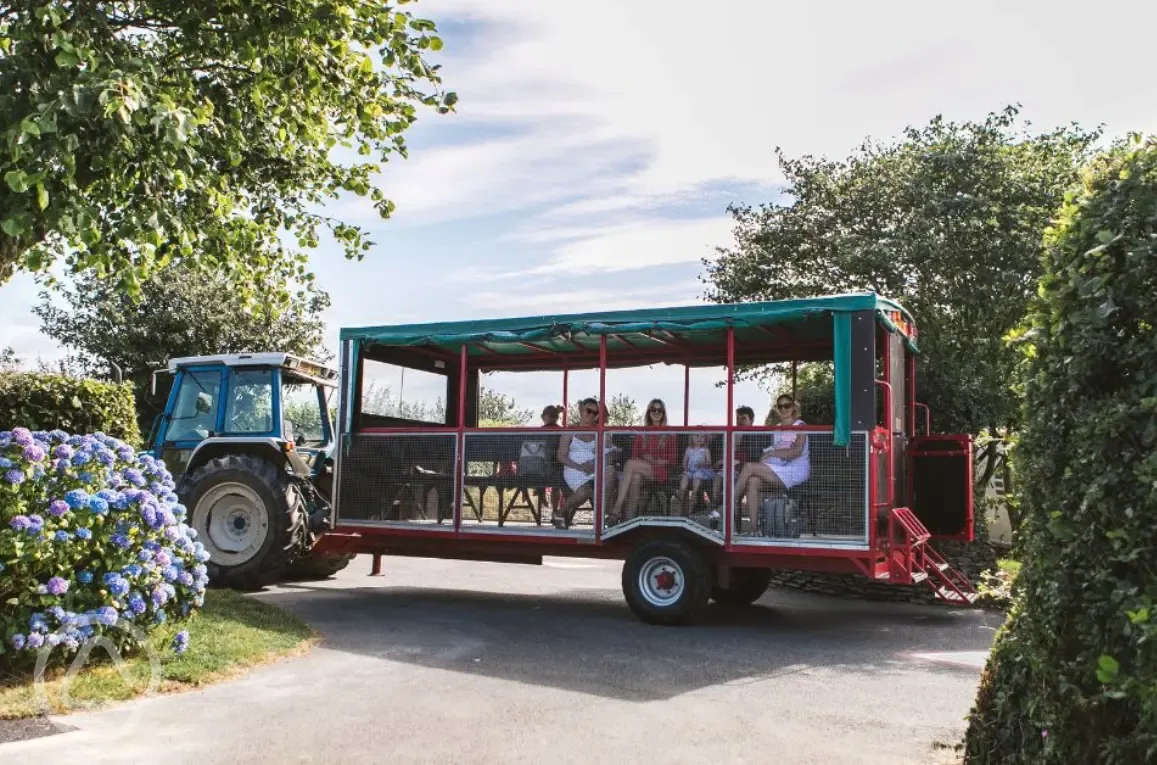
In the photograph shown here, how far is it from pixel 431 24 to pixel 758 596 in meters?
6.81

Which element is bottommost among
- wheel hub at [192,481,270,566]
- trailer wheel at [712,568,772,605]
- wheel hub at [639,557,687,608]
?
trailer wheel at [712,568,772,605]

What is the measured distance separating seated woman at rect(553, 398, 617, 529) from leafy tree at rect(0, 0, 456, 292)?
3.45m

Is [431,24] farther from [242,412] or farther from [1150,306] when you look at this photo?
[1150,306]

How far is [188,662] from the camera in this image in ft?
21.2

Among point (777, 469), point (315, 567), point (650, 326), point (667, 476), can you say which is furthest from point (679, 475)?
point (315, 567)

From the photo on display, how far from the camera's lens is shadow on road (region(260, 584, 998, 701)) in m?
7.02

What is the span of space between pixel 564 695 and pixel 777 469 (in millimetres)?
3279

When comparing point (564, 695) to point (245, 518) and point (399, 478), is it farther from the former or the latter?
point (245, 518)

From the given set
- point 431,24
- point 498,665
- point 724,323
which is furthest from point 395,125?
point 498,665

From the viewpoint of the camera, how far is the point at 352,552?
422 inches

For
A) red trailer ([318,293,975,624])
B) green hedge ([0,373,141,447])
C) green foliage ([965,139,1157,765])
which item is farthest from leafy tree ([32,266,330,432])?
green foliage ([965,139,1157,765])

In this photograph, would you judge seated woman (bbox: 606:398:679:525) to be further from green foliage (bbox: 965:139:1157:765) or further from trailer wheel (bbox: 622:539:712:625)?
green foliage (bbox: 965:139:1157:765)

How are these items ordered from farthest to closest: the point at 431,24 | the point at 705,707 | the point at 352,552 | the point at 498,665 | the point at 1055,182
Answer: the point at 1055,182
the point at 352,552
the point at 431,24
the point at 498,665
the point at 705,707

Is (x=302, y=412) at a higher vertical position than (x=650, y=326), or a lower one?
lower
